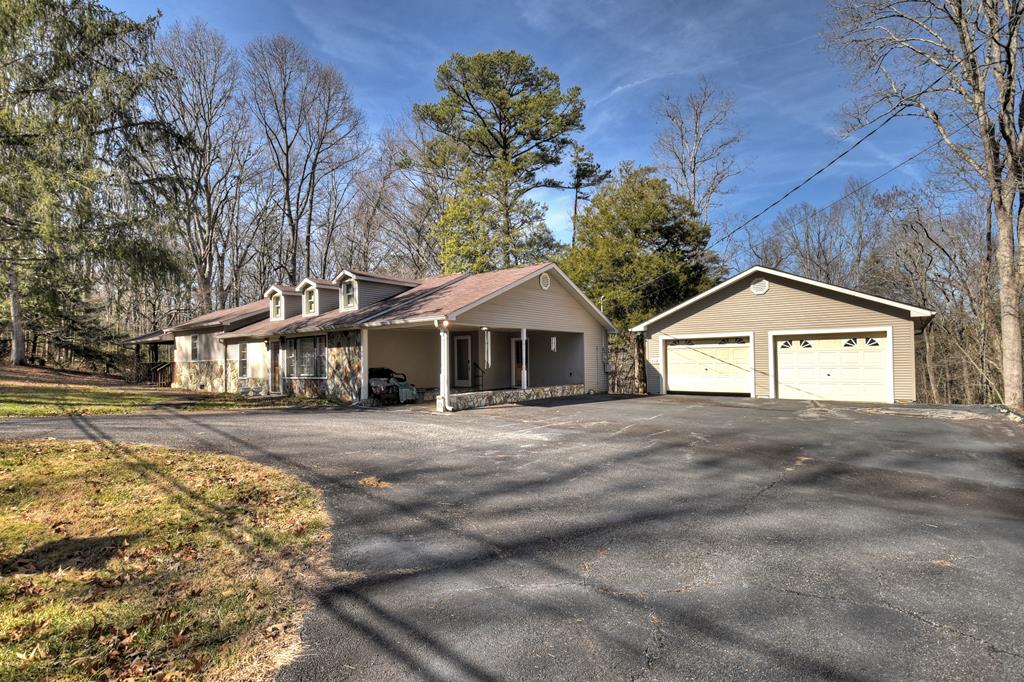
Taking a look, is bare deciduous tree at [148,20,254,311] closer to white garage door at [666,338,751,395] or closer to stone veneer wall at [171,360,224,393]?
stone veneer wall at [171,360,224,393]

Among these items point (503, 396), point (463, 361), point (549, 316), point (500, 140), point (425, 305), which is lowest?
point (503, 396)

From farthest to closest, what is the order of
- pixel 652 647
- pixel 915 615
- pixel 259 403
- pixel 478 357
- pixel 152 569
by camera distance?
pixel 478 357, pixel 259 403, pixel 152 569, pixel 915 615, pixel 652 647

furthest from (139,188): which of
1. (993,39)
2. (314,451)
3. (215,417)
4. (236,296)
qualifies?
(236,296)

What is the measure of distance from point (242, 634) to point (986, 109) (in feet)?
68.0

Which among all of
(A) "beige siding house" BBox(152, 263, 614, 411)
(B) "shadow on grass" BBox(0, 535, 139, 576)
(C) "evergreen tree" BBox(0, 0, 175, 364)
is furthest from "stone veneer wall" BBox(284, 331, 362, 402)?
(B) "shadow on grass" BBox(0, 535, 139, 576)

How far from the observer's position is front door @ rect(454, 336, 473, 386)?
21.6 metres

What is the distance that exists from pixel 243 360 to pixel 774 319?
21.1m

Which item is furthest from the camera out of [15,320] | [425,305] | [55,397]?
[15,320]

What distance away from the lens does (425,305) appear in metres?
16.6

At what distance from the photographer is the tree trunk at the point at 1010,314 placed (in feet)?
47.3

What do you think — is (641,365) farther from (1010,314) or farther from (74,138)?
(74,138)

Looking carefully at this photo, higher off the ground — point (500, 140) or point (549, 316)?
point (500, 140)

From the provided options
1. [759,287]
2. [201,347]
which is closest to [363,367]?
[201,347]

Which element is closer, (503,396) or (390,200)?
(503,396)
